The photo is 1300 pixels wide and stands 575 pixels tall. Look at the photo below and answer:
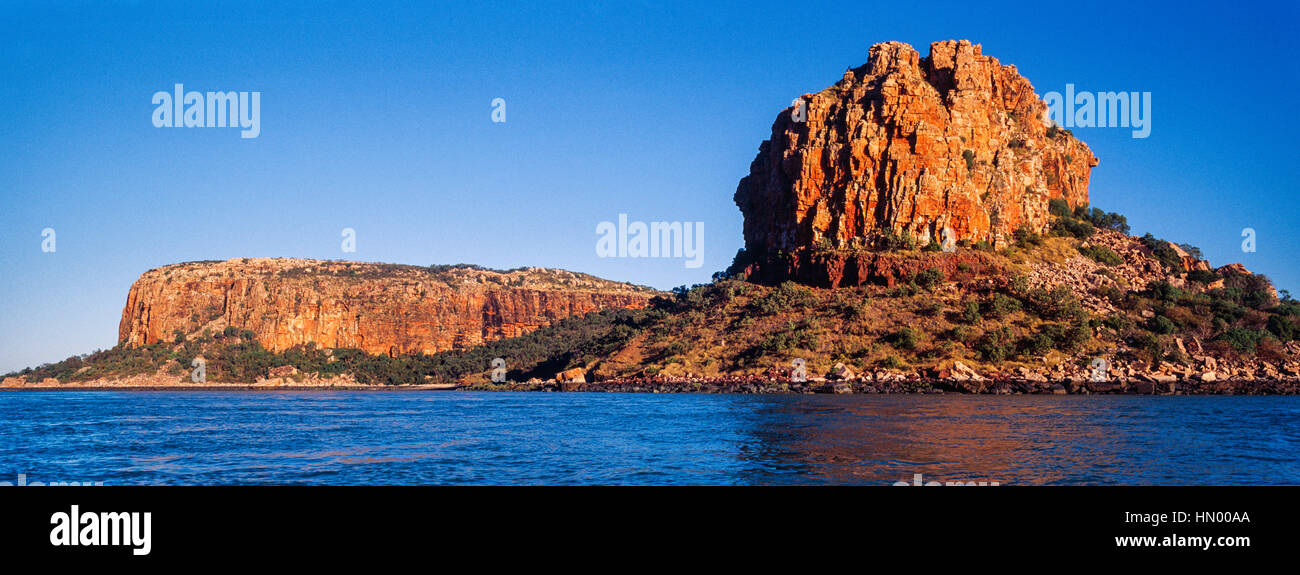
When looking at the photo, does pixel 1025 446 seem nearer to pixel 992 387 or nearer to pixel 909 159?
pixel 992 387

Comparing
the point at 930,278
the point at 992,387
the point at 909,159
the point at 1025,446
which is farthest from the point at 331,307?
the point at 1025,446

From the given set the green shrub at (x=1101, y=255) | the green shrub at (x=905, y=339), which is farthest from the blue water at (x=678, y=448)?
the green shrub at (x=1101, y=255)

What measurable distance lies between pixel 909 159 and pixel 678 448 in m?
75.4

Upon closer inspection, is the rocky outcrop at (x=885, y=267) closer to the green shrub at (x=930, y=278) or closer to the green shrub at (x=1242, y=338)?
the green shrub at (x=930, y=278)

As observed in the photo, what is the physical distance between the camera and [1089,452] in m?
25.1

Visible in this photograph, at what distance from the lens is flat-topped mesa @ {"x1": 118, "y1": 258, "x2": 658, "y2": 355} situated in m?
151

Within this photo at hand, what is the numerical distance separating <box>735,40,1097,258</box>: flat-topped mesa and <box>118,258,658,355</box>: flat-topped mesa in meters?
69.8

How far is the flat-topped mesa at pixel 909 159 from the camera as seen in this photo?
3681 inches

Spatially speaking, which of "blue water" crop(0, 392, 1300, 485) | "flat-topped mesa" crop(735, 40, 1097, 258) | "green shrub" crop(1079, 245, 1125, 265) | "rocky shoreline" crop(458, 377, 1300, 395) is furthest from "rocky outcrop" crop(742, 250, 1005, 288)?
"blue water" crop(0, 392, 1300, 485)

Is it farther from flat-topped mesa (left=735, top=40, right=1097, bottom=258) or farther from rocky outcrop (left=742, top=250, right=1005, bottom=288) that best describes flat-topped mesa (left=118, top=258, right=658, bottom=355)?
rocky outcrop (left=742, top=250, right=1005, bottom=288)

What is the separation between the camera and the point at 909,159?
93750 mm

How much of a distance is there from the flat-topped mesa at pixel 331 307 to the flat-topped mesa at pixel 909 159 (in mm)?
69815
